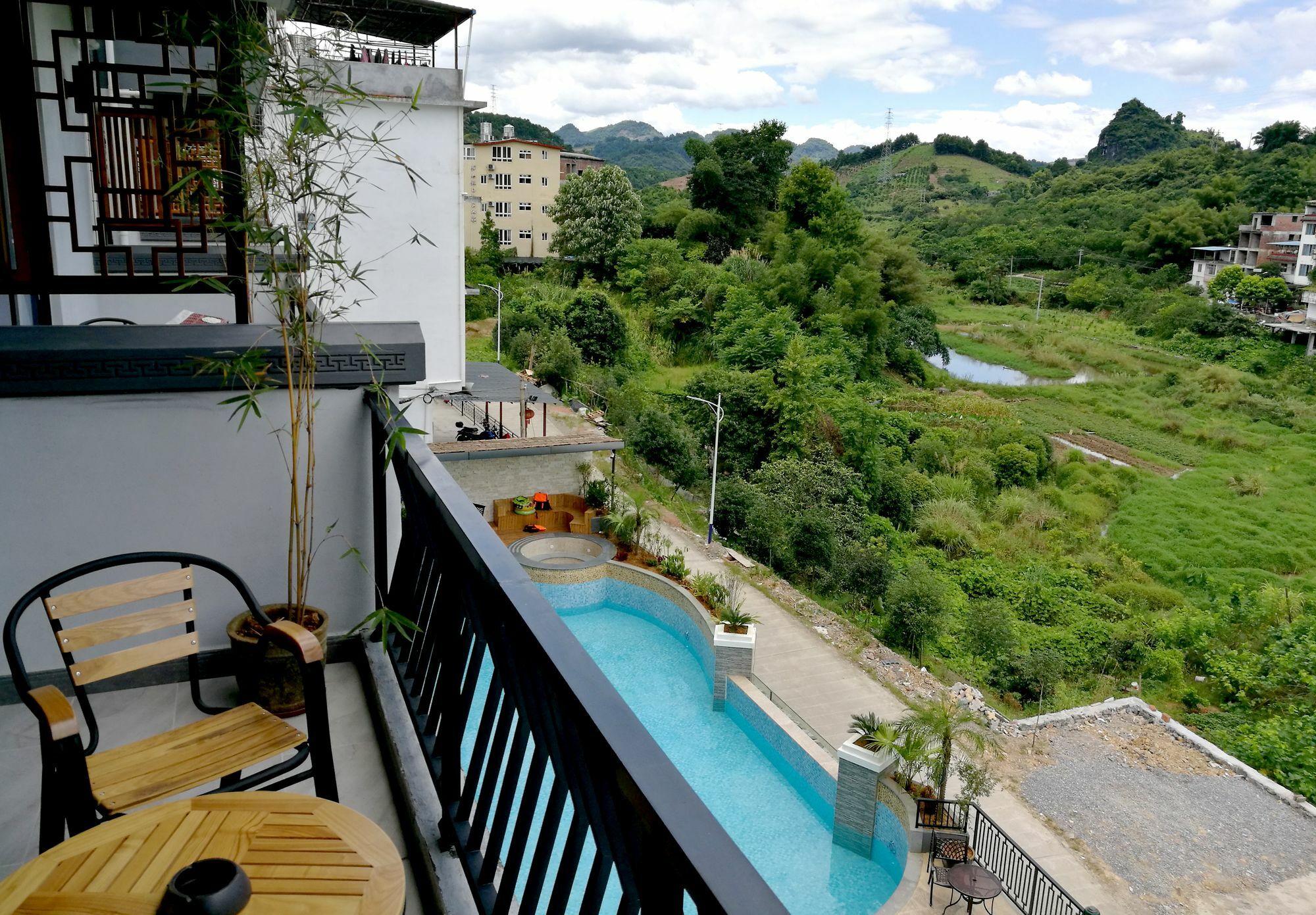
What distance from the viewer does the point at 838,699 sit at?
11312 millimetres

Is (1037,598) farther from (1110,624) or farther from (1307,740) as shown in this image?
(1307,740)

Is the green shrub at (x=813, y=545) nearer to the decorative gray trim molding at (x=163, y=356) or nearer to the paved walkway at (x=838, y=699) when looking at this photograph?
the paved walkway at (x=838, y=699)

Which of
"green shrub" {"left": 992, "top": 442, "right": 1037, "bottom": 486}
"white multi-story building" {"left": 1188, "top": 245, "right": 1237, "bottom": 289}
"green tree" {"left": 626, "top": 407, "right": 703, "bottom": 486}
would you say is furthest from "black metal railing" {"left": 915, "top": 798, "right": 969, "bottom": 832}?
"white multi-story building" {"left": 1188, "top": 245, "right": 1237, "bottom": 289}

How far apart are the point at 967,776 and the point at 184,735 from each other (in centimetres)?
859

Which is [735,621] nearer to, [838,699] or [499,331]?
[838,699]

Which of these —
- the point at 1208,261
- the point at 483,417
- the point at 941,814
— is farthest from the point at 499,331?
the point at 1208,261

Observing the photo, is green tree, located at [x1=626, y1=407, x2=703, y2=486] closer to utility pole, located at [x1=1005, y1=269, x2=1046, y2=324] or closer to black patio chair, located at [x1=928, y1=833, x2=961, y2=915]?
black patio chair, located at [x1=928, y1=833, x2=961, y2=915]

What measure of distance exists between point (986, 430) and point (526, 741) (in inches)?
1048

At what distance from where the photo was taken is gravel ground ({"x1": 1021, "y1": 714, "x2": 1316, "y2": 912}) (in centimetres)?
962

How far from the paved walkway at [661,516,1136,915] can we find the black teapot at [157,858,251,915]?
26.0 feet

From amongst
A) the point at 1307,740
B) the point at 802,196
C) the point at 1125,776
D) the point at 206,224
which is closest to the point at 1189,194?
the point at 802,196

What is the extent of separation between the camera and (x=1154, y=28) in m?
71.9

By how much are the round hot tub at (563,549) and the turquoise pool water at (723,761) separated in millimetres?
577

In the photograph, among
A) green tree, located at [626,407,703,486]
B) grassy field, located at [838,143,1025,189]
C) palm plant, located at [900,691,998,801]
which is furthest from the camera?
grassy field, located at [838,143,1025,189]
